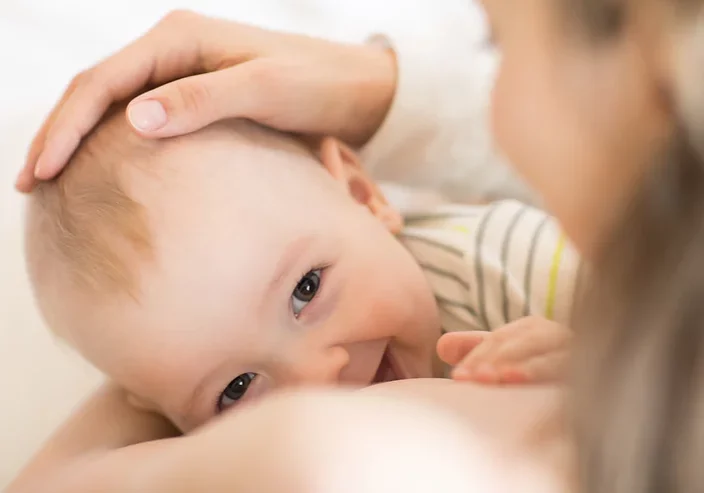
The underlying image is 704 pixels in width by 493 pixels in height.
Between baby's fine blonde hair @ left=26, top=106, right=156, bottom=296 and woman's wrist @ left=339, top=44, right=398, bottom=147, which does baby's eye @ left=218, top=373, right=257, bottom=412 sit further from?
woman's wrist @ left=339, top=44, right=398, bottom=147

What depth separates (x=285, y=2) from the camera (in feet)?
3.72

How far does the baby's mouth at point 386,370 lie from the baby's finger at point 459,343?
13 centimetres

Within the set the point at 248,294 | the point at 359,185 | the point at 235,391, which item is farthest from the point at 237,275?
the point at 359,185

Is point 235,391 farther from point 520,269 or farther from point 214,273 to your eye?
point 520,269

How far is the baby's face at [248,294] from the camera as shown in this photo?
667 mm

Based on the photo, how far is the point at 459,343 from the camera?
2.13 feet

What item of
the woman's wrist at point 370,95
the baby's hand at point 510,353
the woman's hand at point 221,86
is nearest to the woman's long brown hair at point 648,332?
the baby's hand at point 510,353

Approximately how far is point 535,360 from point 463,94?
487 mm

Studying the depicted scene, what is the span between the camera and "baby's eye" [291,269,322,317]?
0.72m

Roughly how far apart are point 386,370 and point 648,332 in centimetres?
49

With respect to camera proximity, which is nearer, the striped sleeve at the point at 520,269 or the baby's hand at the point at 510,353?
the baby's hand at the point at 510,353

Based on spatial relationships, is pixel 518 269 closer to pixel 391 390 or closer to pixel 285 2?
pixel 391 390

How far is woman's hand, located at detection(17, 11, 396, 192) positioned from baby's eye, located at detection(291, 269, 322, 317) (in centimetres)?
18

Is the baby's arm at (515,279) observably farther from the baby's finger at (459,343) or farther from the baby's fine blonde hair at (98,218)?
the baby's fine blonde hair at (98,218)
